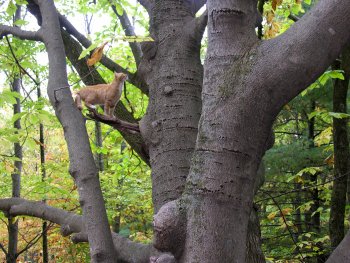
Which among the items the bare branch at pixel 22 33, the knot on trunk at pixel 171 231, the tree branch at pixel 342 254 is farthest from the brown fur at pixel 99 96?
the tree branch at pixel 342 254

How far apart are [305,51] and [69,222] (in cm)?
159

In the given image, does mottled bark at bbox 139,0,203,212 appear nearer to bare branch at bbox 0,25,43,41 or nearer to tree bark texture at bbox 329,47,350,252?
bare branch at bbox 0,25,43,41

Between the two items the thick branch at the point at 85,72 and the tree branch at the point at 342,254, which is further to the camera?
the thick branch at the point at 85,72

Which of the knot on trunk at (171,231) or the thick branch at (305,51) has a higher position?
the thick branch at (305,51)

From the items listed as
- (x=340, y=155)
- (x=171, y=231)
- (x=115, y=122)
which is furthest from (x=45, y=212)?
(x=340, y=155)

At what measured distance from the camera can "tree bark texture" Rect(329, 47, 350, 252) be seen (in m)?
3.61

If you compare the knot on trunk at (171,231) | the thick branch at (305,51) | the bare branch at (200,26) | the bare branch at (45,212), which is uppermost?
the bare branch at (200,26)

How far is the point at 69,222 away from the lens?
6.95 ft

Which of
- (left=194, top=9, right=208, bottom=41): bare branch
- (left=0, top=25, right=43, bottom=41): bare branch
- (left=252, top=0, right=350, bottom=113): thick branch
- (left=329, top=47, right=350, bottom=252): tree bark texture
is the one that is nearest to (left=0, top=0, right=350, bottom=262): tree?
(left=252, top=0, right=350, bottom=113): thick branch

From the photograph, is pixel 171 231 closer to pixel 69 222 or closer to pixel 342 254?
pixel 342 254

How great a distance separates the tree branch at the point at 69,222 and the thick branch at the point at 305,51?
3.29ft

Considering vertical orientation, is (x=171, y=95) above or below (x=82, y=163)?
above

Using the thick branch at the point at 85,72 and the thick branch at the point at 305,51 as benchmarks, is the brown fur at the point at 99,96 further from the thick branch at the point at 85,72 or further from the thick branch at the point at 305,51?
the thick branch at the point at 305,51

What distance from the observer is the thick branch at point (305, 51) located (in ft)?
3.52
